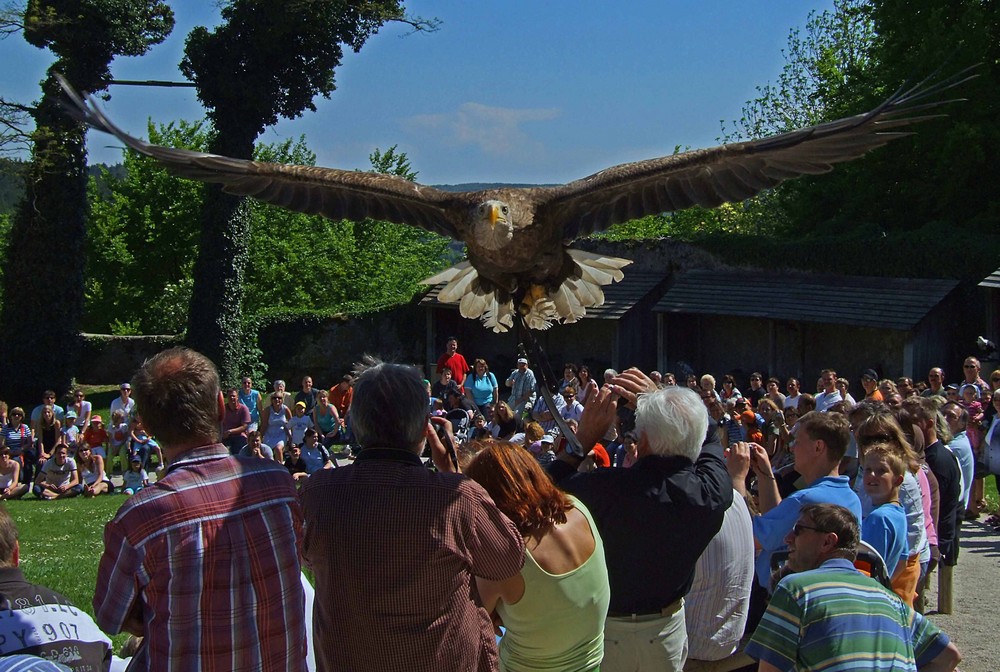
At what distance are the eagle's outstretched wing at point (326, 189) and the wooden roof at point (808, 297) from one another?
1218 cm

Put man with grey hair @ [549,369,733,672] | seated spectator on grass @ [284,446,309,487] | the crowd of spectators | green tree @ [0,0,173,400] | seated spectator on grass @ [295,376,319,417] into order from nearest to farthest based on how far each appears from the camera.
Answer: the crowd of spectators → man with grey hair @ [549,369,733,672] → seated spectator on grass @ [284,446,309,487] → seated spectator on grass @ [295,376,319,417] → green tree @ [0,0,173,400]

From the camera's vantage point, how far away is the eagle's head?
6.46m

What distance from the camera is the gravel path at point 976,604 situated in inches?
229

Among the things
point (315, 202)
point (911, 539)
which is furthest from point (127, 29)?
point (911, 539)

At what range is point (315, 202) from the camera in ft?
23.5

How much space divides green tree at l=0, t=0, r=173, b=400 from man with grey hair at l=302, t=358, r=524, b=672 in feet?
68.4

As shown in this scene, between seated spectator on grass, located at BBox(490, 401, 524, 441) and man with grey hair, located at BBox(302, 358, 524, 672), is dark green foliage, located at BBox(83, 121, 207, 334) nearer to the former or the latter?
seated spectator on grass, located at BBox(490, 401, 524, 441)

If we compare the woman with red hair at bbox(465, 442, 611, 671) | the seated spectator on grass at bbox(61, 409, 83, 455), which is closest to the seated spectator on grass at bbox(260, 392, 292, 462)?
the seated spectator on grass at bbox(61, 409, 83, 455)

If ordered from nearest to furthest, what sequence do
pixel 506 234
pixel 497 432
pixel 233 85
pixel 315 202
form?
1. pixel 506 234
2. pixel 315 202
3. pixel 497 432
4. pixel 233 85

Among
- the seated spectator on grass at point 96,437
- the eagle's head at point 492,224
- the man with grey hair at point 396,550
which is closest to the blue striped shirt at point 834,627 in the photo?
the man with grey hair at point 396,550

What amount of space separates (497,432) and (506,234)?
5.63 metres

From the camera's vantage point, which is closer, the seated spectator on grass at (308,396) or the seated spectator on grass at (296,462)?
the seated spectator on grass at (296,462)

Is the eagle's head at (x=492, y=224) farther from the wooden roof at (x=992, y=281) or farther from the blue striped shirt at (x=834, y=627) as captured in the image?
the wooden roof at (x=992, y=281)

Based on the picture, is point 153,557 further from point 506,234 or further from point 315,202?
point 315,202
